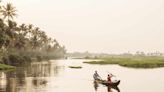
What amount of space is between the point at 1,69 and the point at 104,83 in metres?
35.0

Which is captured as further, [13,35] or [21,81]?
[13,35]

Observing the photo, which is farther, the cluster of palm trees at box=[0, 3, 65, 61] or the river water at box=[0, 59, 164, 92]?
the cluster of palm trees at box=[0, 3, 65, 61]

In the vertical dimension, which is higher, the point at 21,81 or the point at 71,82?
the point at 21,81

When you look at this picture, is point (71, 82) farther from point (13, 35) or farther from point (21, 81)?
point (13, 35)

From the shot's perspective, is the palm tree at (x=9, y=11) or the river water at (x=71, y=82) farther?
the palm tree at (x=9, y=11)

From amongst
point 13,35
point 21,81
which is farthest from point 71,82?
point 13,35

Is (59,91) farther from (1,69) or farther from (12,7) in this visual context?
(12,7)

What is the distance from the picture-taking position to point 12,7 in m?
89.8

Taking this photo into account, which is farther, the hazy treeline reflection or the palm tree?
the palm tree

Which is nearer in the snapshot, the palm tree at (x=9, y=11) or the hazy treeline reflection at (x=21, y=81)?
the hazy treeline reflection at (x=21, y=81)

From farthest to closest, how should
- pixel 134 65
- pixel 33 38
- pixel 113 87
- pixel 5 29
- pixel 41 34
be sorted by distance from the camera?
pixel 41 34 < pixel 33 38 < pixel 134 65 < pixel 5 29 < pixel 113 87

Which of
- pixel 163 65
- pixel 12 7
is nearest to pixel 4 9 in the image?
pixel 12 7

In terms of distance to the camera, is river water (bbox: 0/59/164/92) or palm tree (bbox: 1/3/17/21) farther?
palm tree (bbox: 1/3/17/21)

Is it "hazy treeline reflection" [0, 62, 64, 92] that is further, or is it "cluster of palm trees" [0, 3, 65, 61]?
"cluster of palm trees" [0, 3, 65, 61]
